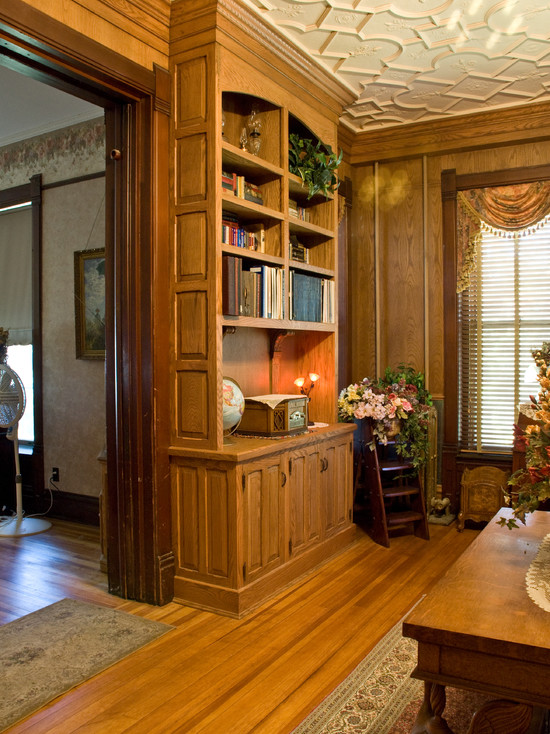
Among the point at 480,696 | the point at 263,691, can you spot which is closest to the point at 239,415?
the point at 263,691

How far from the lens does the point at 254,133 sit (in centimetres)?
393

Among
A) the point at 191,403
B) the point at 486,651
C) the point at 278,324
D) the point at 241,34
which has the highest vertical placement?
the point at 241,34

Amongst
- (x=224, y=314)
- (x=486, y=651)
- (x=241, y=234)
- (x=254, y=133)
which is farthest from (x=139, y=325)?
(x=486, y=651)

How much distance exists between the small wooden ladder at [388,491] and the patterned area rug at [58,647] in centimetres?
194

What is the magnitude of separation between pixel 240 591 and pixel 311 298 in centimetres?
198

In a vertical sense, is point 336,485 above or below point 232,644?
above

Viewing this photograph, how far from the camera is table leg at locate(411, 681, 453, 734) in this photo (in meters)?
1.88

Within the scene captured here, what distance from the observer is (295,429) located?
4008 mm

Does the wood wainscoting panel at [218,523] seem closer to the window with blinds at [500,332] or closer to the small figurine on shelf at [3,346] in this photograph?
the window with blinds at [500,332]

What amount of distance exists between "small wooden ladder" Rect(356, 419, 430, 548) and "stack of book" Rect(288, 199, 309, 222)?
5.00 feet

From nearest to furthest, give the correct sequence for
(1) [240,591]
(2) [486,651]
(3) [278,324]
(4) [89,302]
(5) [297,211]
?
(2) [486,651], (1) [240,591], (3) [278,324], (5) [297,211], (4) [89,302]

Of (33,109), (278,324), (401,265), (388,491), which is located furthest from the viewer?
(401,265)

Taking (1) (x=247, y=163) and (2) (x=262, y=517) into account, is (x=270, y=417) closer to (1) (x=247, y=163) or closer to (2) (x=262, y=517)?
(2) (x=262, y=517)

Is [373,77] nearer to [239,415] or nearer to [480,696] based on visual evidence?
[239,415]
